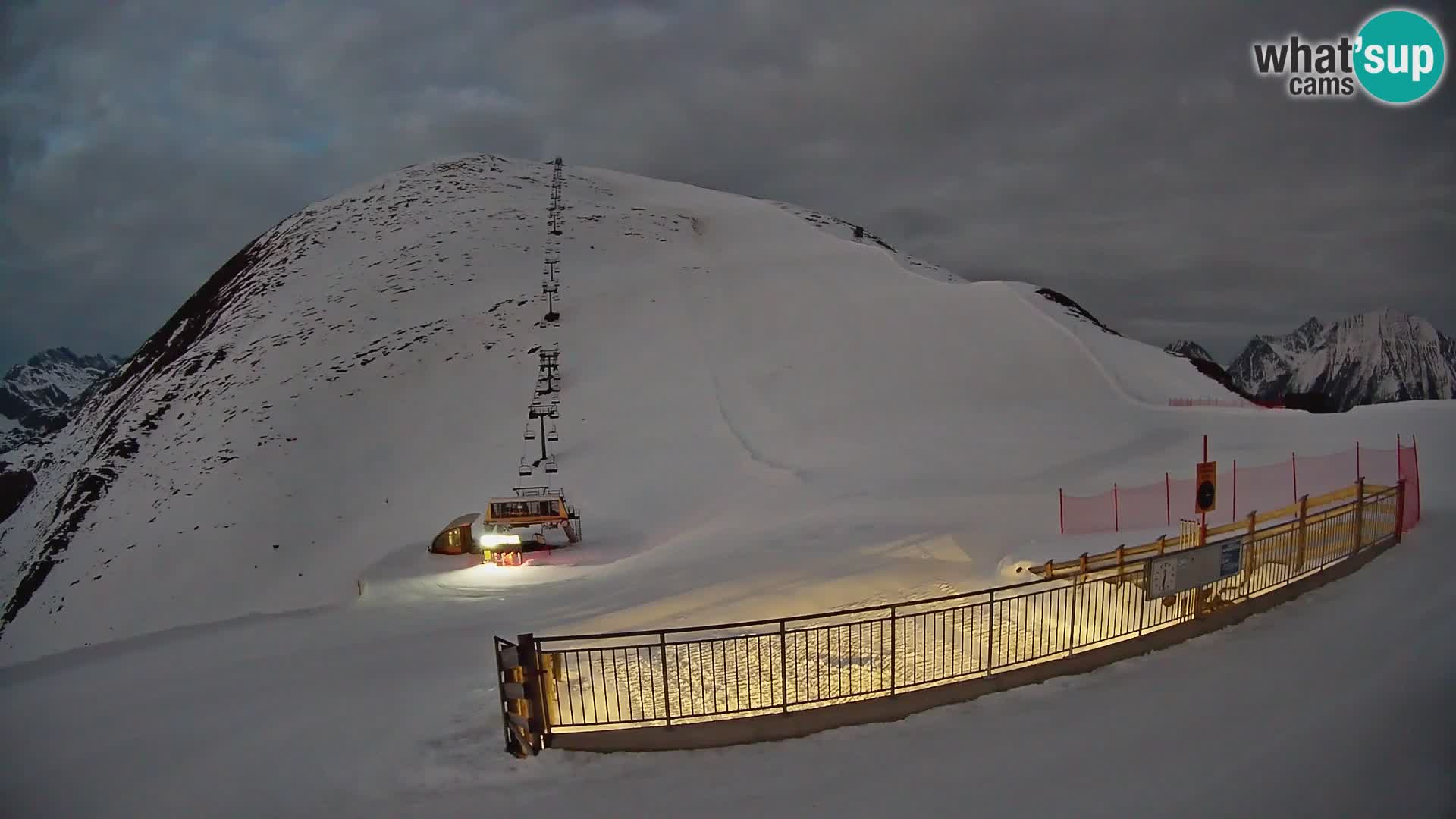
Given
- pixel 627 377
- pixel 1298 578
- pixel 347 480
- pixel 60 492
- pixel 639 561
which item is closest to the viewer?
pixel 1298 578

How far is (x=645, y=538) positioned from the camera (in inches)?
953

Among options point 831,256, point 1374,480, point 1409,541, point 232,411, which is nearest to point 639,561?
point 1409,541

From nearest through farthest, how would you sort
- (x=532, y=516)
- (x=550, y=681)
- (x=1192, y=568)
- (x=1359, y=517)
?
1. (x=550, y=681)
2. (x=1192, y=568)
3. (x=1359, y=517)
4. (x=532, y=516)

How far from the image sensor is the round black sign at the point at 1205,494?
36.0 ft

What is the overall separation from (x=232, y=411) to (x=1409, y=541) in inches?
1837

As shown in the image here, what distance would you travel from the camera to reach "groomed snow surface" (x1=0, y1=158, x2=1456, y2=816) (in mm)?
7258

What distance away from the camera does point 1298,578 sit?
11.4 metres

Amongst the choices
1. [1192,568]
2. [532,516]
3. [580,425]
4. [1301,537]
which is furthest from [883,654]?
[580,425]

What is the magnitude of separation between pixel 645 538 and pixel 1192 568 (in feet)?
57.0

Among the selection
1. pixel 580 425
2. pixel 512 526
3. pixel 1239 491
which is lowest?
pixel 512 526

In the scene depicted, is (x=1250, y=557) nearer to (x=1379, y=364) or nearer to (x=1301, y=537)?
(x=1301, y=537)

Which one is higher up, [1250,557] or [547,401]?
[547,401]

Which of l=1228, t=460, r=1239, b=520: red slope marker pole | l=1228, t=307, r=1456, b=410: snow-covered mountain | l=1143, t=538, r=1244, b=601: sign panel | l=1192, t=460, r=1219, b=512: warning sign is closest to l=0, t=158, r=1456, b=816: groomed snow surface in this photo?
l=1143, t=538, r=1244, b=601: sign panel

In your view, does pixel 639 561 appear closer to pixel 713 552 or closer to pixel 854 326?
pixel 713 552
